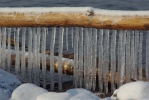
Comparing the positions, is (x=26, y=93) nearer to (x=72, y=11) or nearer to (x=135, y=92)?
(x=135, y=92)

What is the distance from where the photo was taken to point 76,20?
15.2ft

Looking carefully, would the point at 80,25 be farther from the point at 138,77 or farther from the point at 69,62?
the point at 138,77

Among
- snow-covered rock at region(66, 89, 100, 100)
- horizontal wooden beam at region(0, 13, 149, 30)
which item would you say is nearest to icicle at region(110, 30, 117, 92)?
horizontal wooden beam at region(0, 13, 149, 30)

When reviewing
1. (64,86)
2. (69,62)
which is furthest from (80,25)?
(64,86)

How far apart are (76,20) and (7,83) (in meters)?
1.76

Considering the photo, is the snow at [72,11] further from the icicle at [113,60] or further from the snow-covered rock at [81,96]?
the snow-covered rock at [81,96]

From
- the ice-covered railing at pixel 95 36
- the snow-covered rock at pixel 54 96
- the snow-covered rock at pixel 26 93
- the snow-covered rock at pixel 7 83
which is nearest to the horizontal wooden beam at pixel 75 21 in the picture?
the ice-covered railing at pixel 95 36

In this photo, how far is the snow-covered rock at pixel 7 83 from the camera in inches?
152

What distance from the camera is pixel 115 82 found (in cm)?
505

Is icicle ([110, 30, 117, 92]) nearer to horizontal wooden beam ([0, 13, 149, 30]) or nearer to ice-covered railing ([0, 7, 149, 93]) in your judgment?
ice-covered railing ([0, 7, 149, 93])

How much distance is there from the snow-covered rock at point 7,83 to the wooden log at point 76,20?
1.15 metres

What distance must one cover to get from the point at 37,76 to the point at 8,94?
149 centimetres

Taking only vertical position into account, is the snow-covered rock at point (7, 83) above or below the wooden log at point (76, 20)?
below

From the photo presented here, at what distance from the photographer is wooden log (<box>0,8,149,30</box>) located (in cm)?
448
